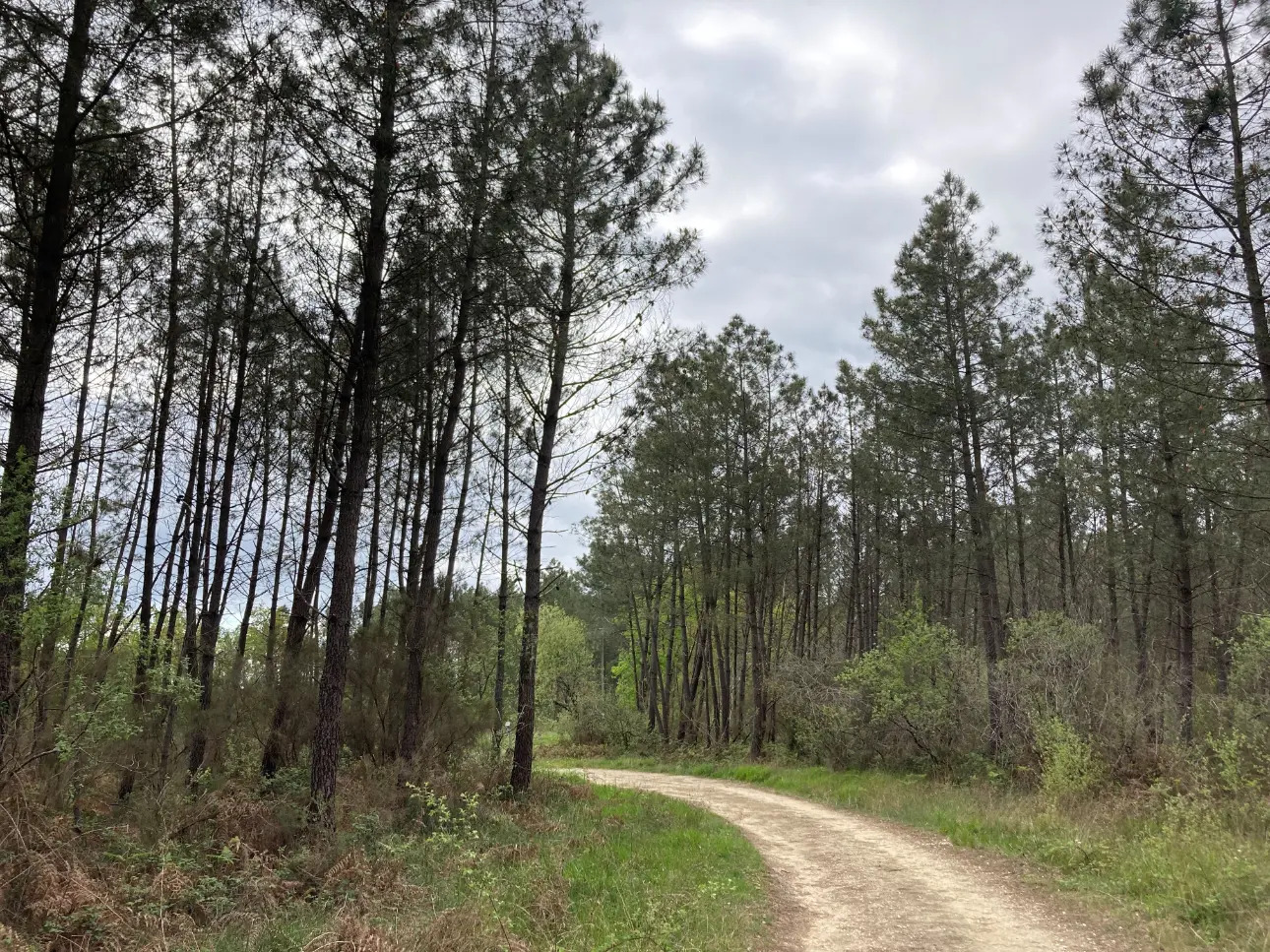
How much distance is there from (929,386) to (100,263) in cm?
1530

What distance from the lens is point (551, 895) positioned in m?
6.25

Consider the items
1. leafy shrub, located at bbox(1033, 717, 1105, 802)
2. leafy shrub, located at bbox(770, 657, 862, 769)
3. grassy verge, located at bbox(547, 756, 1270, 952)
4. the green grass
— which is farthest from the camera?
leafy shrub, located at bbox(770, 657, 862, 769)

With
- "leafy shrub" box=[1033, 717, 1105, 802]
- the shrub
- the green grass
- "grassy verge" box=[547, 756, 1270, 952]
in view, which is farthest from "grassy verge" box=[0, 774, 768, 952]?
the shrub

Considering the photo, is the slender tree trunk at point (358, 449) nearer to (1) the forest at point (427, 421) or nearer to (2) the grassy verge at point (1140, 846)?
(1) the forest at point (427, 421)

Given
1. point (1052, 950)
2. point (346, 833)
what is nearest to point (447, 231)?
point (346, 833)

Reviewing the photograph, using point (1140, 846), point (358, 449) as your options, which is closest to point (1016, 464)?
point (1140, 846)

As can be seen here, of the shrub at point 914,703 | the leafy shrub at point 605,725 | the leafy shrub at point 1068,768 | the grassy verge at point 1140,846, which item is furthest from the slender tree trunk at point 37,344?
the leafy shrub at point 605,725

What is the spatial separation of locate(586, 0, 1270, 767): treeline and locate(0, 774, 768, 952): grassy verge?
6858 mm

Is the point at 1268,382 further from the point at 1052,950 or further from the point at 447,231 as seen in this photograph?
Result: the point at 447,231

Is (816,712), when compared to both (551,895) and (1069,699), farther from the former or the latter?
(551,895)

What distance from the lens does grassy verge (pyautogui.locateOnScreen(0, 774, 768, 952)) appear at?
17.0 feet

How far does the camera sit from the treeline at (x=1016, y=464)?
10.0m

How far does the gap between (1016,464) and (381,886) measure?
1690 cm

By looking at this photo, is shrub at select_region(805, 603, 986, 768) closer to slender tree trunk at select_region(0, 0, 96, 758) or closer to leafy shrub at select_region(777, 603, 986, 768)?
leafy shrub at select_region(777, 603, 986, 768)
